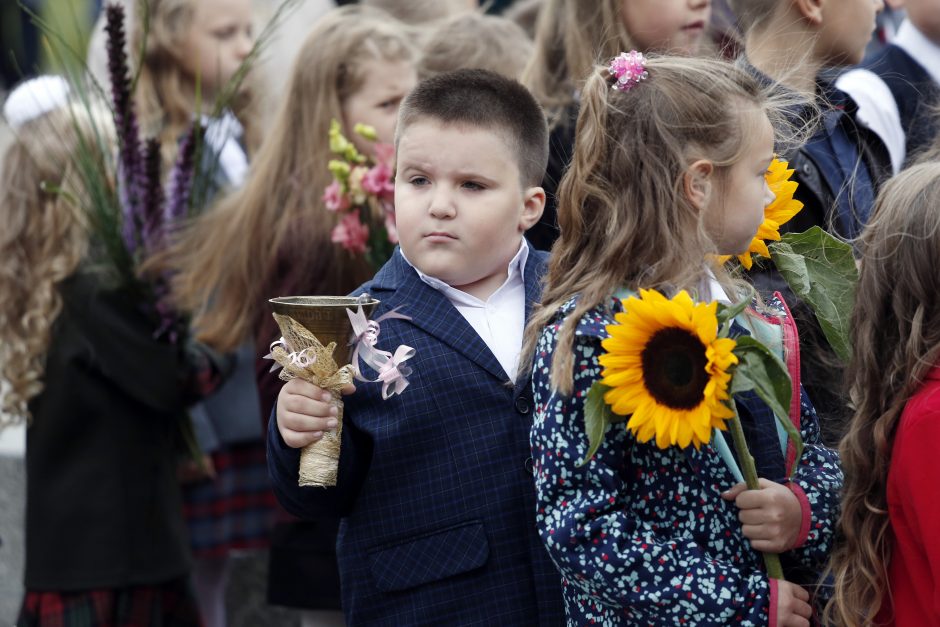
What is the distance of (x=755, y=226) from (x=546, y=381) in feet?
1.56

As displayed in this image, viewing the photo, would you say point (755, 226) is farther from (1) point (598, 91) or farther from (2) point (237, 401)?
(2) point (237, 401)

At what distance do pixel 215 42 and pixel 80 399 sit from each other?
64.9 inches

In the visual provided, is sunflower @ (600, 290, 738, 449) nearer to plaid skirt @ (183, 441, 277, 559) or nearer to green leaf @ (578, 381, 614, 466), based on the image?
green leaf @ (578, 381, 614, 466)

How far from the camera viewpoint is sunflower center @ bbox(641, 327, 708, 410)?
2049 millimetres

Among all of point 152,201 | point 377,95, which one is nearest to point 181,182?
point 152,201

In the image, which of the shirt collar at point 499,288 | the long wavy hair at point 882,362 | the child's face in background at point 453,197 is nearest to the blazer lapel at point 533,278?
the shirt collar at point 499,288

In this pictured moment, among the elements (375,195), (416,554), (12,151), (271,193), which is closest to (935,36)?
(375,195)

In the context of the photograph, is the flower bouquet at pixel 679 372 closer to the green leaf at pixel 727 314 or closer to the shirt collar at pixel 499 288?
the green leaf at pixel 727 314

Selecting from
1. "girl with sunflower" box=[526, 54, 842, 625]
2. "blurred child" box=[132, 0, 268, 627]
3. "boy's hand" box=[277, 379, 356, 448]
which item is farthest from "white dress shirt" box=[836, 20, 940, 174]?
"blurred child" box=[132, 0, 268, 627]

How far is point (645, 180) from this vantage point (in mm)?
2314

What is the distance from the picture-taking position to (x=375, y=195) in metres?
3.45

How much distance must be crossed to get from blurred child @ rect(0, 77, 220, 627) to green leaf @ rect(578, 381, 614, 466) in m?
2.12

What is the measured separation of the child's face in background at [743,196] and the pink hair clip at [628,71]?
0.66 ft

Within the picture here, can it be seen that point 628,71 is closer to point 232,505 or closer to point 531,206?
point 531,206
